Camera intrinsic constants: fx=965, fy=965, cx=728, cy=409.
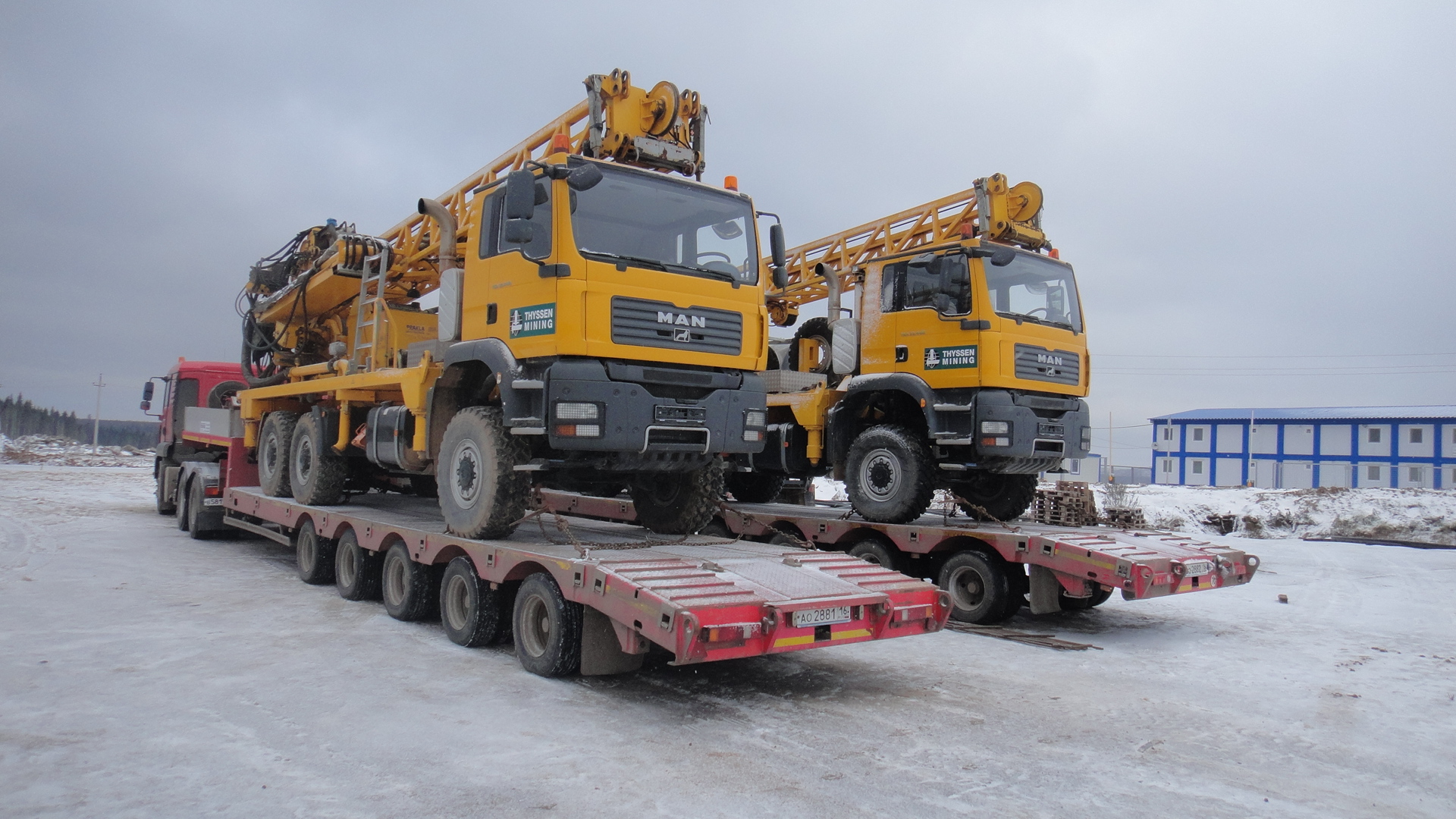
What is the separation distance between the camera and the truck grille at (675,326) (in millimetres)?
6781

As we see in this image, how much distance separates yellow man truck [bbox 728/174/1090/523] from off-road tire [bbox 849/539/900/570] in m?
0.27

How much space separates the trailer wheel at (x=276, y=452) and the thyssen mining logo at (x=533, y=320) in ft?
19.2

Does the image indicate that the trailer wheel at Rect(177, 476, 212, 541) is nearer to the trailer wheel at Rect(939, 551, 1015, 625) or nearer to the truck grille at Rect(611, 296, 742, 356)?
the truck grille at Rect(611, 296, 742, 356)

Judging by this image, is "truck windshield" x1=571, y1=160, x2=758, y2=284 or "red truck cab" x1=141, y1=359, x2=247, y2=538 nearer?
"truck windshield" x1=571, y1=160, x2=758, y2=284

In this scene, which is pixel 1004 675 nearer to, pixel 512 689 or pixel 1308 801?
pixel 1308 801

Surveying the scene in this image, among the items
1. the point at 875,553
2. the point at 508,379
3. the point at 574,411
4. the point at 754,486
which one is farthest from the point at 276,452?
the point at 875,553

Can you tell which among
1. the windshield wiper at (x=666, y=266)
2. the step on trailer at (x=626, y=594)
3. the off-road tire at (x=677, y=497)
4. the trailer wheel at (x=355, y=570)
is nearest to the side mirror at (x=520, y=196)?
the windshield wiper at (x=666, y=266)

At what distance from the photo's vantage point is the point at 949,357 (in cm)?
942

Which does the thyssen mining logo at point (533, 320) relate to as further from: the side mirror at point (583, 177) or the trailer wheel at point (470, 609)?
the trailer wheel at point (470, 609)

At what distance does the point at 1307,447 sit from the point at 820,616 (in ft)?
176

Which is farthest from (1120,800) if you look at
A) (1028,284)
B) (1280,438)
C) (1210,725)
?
(1280,438)

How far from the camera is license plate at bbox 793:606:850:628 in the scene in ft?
18.1

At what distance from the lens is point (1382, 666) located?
24.4 feet

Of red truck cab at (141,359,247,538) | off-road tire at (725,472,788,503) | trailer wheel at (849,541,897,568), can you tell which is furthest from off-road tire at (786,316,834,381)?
red truck cab at (141,359,247,538)
